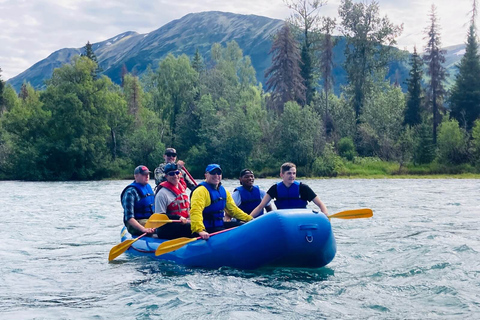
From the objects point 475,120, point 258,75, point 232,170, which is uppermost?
Answer: point 258,75

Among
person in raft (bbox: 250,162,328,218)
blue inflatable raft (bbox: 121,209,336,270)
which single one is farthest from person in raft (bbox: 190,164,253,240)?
person in raft (bbox: 250,162,328,218)

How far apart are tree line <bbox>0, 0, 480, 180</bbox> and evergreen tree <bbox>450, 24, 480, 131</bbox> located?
0.25ft

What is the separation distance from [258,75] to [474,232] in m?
170

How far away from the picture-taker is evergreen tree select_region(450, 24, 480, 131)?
3838 centimetres

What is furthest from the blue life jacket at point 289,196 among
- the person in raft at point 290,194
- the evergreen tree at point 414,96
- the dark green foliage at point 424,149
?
the evergreen tree at point 414,96

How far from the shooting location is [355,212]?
7.59 meters

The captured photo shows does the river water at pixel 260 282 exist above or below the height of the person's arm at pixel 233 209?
below

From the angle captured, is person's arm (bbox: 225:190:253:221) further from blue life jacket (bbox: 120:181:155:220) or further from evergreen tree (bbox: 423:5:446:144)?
evergreen tree (bbox: 423:5:446:144)

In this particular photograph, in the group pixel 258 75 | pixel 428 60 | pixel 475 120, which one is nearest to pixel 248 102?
pixel 428 60

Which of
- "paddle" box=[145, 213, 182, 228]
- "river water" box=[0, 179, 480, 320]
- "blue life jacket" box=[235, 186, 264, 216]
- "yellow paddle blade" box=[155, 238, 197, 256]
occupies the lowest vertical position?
"river water" box=[0, 179, 480, 320]

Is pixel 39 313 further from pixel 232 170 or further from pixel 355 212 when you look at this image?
pixel 232 170

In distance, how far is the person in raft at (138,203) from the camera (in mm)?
8438

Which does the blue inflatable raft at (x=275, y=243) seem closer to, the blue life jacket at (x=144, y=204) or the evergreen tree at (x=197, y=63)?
the blue life jacket at (x=144, y=204)

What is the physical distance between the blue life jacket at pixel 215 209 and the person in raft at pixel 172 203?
17.9 inches
